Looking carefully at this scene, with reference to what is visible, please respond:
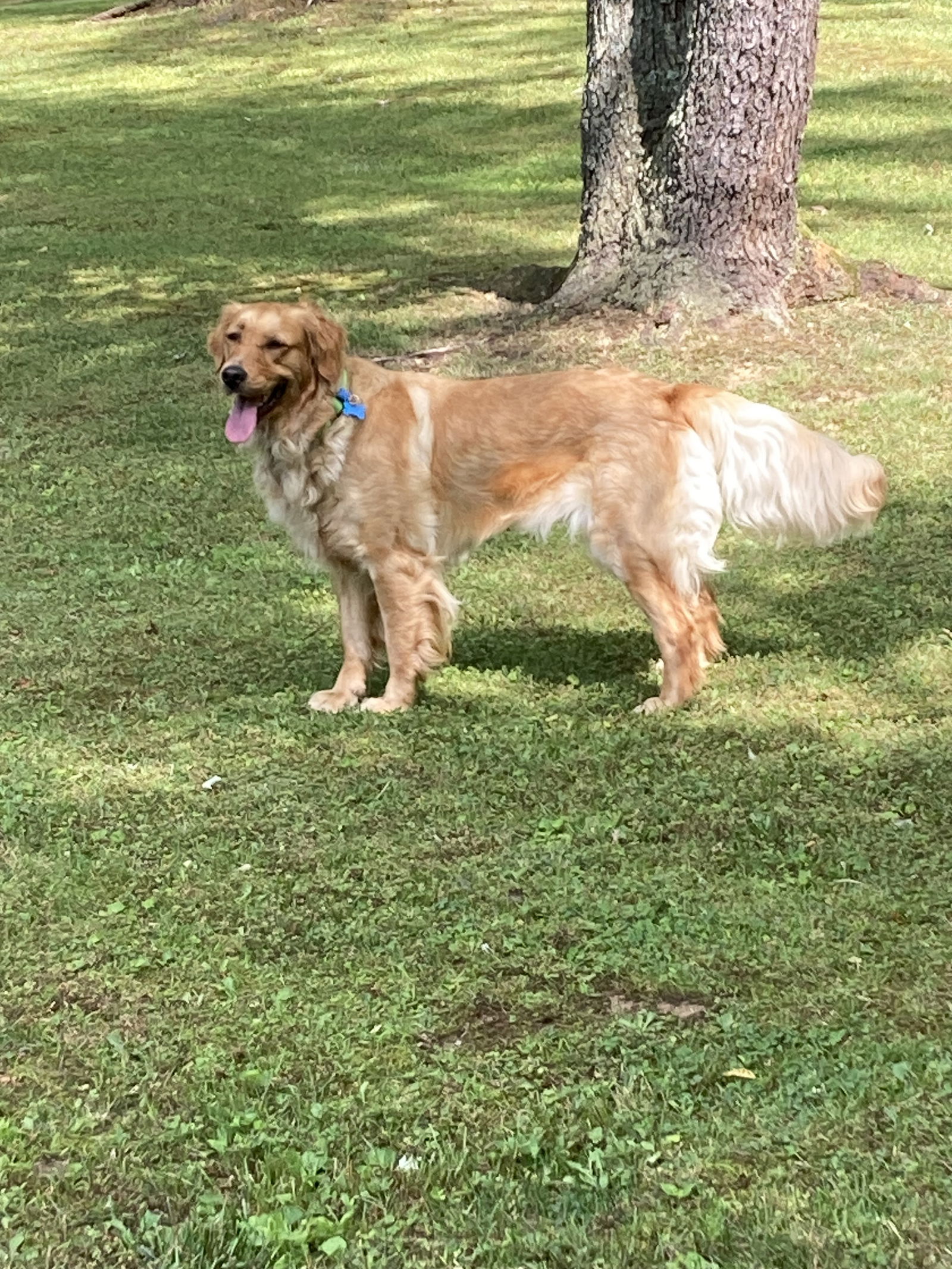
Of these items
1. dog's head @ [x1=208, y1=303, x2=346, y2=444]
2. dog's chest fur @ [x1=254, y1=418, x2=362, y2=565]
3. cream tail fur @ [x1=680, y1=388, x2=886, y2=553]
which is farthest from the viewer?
dog's chest fur @ [x1=254, y1=418, x2=362, y2=565]

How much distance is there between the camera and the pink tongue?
5391mm

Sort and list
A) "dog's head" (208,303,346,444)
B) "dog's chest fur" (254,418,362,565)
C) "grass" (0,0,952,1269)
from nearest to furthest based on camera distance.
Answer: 1. "grass" (0,0,952,1269)
2. "dog's head" (208,303,346,444)
3. "dog's chest fur" (254,418,362,565)

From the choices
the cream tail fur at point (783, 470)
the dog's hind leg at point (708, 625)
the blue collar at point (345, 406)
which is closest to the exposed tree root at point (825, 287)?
the dog's hind leg at point (708, 625)

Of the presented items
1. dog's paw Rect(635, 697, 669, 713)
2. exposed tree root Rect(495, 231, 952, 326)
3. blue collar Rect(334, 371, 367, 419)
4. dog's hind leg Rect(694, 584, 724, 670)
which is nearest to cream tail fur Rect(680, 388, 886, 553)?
dog's hind leg Rect(694, 584, 724, 670)

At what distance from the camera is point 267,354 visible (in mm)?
5340

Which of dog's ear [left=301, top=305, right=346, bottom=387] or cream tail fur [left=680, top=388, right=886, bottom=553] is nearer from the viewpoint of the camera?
cream tail fur [left=680, top=388, right=886, bottom=553]

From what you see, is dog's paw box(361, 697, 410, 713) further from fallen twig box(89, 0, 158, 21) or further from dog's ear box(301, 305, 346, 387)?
fallen twig box(89, 0, 158, 21)

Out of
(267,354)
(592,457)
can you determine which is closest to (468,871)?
(592,457)

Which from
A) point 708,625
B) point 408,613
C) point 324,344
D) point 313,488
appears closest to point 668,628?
point 708,625

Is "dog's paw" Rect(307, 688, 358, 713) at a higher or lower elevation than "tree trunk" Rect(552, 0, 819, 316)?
lower

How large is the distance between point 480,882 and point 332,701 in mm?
1535

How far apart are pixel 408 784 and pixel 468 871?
0.64 metres

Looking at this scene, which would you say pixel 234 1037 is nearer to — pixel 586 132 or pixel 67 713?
pixel 67 713

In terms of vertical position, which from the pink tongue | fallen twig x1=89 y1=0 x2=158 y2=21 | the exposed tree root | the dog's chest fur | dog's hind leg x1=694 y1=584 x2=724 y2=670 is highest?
fallen twig x1=89 y1=0 x2=158 y2=21
